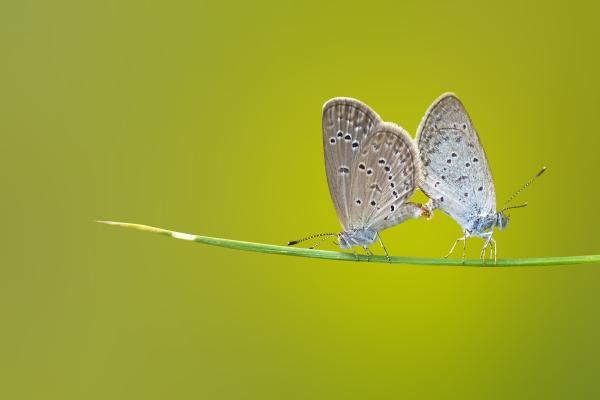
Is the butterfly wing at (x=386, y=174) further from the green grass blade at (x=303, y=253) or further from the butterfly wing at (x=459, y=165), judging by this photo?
the green grass blade at (x=303, y=253)

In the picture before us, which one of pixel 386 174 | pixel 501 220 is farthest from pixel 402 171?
pixel 501 220

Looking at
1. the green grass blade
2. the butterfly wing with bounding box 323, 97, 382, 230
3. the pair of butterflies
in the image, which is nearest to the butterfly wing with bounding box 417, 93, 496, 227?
the pair of butterflies

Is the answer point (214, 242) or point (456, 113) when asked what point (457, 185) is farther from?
point (214, 242)

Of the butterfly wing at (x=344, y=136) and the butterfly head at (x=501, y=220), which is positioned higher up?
the butterfly wing at (x=344, y=136)

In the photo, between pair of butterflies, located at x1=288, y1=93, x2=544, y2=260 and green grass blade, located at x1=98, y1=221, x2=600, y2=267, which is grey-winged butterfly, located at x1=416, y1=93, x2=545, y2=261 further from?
green grass blade, located at x1=98, y1=221, x2=600, y2=267

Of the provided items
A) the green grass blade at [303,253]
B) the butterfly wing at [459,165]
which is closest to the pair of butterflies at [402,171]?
the butterfly wing at [459,165]

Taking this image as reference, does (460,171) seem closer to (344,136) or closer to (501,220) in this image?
(501,220)

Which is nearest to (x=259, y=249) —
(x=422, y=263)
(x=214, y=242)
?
(x=214, y=242)
